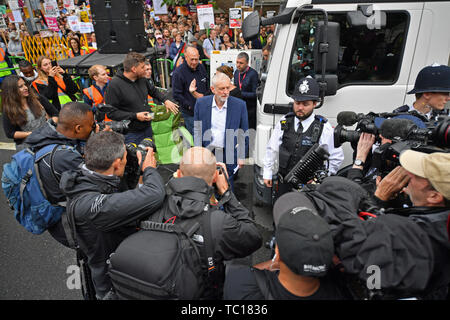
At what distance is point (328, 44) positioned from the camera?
8.75 ft

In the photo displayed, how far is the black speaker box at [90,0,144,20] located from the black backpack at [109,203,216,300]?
6927mm

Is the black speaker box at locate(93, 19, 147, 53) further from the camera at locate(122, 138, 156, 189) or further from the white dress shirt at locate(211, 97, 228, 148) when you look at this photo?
the camera at locate(122, 138, 156, 189)

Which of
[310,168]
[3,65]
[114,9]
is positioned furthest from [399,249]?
[3,65]

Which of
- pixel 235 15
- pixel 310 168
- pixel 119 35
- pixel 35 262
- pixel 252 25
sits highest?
pixel 235 15

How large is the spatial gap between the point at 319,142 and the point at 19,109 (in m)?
3.37

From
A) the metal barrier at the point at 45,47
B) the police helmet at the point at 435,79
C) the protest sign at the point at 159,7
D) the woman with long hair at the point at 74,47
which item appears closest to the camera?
the police helmet at the point at 435,79

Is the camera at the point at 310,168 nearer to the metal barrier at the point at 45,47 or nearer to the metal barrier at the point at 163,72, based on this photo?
the metal barrier at the point at 163,72

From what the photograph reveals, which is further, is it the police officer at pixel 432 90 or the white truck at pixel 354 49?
the white truck at pixel 354 49

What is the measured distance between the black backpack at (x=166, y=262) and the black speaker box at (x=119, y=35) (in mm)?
6977

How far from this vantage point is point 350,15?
105 inches

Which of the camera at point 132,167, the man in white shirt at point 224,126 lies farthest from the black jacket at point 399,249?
the man in white shirt at point 224,126

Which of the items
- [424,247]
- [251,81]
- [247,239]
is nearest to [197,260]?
[247,239]

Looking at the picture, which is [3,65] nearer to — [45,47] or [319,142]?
[45,47]

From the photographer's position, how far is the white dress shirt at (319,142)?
272 cm
